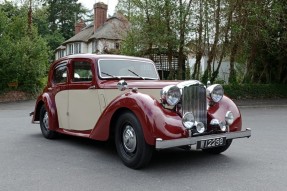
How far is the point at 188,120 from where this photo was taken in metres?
5.17

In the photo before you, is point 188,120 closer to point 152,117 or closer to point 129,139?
point 152,117

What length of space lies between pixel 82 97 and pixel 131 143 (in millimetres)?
1817

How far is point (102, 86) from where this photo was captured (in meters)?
6.34

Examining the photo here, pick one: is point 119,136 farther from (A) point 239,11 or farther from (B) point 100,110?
(A) point 239,11

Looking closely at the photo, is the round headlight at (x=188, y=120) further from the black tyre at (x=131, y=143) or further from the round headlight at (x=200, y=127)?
the black tyre at (x=131, y=143)

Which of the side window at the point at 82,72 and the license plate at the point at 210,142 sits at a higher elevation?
the side window at the point at 82,72

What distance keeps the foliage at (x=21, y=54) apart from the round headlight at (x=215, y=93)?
1699 centimetres

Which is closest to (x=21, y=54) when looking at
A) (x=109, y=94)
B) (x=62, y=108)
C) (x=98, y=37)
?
(x=62, y=108)

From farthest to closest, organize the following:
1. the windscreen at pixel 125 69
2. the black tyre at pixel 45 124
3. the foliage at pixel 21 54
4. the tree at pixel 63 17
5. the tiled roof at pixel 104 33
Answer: the tree at pixel 63 17
the tiled roof at pixel 104 33
the foliage at pixel 21 54
the black tyre at pixel 45 124
the windscreen at pixel 125 69

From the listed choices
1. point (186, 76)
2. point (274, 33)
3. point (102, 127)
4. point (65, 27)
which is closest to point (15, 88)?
point (186, 76)

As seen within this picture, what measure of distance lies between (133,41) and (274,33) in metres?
8.09

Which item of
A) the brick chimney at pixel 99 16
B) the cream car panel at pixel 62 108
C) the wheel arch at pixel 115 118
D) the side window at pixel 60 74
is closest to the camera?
the wheel arch at pixel 115 118

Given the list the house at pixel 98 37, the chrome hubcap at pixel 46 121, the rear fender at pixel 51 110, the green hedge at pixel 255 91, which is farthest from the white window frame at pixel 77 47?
the rear fender at pixel 51 110

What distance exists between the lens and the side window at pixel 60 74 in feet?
24.8
